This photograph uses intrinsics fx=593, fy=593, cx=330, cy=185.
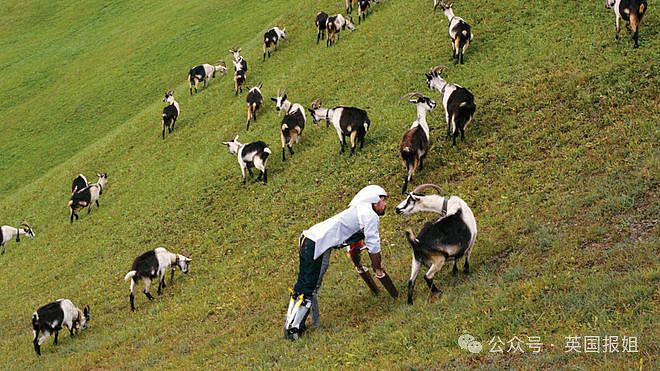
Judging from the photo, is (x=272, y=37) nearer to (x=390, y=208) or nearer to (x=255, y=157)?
(x=255, y=157)

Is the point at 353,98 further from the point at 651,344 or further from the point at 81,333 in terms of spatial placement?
the point at 651,344

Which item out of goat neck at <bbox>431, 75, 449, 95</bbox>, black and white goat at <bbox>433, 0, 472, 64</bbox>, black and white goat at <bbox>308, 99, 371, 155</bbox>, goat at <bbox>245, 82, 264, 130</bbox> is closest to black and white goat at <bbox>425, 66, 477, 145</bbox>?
goat neck at <bbox>431, 75, 449, 95</bbox>

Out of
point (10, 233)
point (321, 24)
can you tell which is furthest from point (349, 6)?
point (10, 233)

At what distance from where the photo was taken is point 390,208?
1340cm

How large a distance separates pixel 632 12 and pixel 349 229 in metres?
11.1

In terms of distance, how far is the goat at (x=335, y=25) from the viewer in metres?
26.3

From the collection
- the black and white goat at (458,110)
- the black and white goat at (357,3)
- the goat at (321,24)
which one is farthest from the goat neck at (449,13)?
the goat at (321,24)

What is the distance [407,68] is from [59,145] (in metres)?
22.1

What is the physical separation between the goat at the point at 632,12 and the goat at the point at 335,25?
13.0 meters

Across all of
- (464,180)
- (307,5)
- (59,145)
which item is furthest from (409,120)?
(59,145)

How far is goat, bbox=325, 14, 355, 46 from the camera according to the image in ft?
86.3

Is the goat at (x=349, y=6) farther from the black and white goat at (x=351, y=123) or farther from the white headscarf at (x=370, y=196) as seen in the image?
→ the white headscarf at (x=370, y=196)

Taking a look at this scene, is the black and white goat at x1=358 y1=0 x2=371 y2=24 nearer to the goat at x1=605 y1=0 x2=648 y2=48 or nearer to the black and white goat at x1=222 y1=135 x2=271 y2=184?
the black and white goat at x1=222 y1=135 x2=271 y2=184

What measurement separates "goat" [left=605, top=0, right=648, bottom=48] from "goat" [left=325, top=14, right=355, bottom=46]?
1295cm
